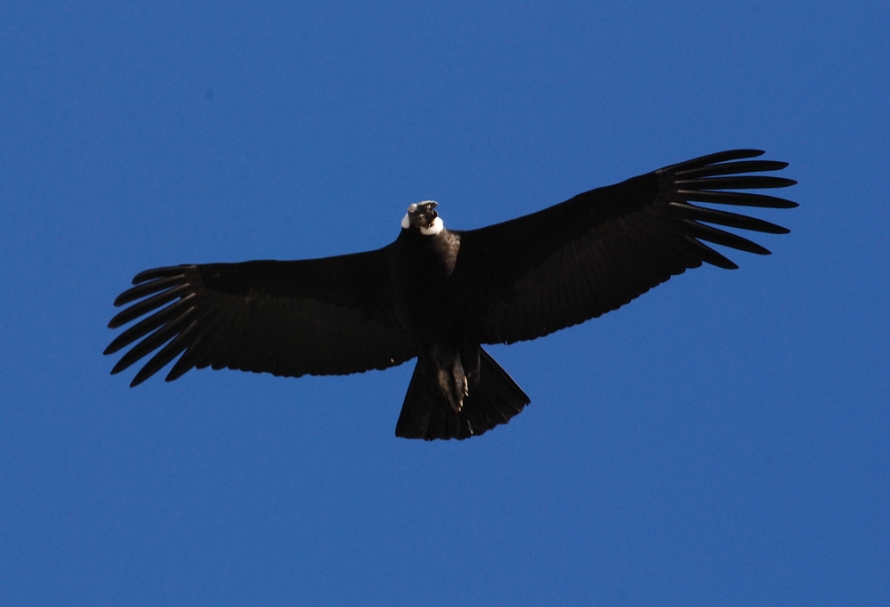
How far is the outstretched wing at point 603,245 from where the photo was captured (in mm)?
10969

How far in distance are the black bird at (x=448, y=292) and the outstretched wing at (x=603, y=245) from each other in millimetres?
11

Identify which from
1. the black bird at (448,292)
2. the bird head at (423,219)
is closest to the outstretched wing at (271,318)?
the black bird at (448,292)

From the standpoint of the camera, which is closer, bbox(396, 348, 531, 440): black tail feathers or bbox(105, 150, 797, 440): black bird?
bbox(105, 150, 797, 440): black bird

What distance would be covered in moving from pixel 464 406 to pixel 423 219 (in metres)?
1.73

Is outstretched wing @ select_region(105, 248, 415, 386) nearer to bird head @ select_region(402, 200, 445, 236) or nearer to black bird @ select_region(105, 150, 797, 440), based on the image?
black bird @ select_region(105, 150, 797, 440)

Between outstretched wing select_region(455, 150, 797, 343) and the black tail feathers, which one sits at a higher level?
outstretched wing select_region(455, 150, 797, 343)

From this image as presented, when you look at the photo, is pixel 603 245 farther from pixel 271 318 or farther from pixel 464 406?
pixel 271 318

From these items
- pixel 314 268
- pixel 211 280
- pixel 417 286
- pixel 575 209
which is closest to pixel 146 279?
pixel 211 280

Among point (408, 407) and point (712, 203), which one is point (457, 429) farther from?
point (712, 203)

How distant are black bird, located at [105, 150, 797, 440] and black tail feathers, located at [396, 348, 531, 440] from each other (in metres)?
0.01

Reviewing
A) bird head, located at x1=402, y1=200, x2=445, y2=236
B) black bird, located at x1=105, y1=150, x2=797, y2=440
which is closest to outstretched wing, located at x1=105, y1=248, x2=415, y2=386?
black bird, located at x1=105, y1=150, x2=797, y2=440

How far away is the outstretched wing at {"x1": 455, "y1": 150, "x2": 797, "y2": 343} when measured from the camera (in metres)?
11.0

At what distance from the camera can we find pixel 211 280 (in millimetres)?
11766

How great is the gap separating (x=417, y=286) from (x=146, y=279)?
252 cm
